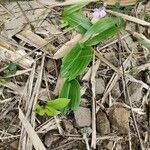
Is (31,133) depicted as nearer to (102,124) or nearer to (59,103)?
(59,103)

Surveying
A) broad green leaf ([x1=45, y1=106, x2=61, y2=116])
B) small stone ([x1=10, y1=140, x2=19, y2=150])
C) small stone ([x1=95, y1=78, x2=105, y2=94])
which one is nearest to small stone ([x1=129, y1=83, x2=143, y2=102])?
small stone ([x1=95, y1=78, x2=105, y2=94])

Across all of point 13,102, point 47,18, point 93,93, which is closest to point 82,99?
point 93,93

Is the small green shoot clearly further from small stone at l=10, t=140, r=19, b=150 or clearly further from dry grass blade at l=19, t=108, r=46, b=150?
small stone at l=10, t=140, r=19, b=150

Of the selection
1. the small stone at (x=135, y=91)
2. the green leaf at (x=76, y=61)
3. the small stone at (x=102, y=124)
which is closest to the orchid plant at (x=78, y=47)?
the green leaf at (x=76, y=61)

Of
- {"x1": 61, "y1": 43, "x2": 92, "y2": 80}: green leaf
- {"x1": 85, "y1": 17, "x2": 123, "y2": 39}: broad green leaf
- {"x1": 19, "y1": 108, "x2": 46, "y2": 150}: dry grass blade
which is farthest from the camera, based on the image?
{"x1": 85, "y1": 17, "x2": 123, "y2": 39}: broad green leaf

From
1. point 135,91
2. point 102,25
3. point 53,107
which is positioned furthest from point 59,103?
point 102,25

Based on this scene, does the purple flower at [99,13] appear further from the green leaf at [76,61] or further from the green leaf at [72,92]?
the green leaf at [72,92]
